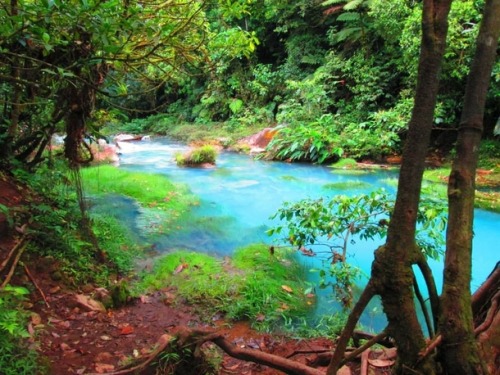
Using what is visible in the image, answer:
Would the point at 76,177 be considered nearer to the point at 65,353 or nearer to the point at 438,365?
the point at 65,353

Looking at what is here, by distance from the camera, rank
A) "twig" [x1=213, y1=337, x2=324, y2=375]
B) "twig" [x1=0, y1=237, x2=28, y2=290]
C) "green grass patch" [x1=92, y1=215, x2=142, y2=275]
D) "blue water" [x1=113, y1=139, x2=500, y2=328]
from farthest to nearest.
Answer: "blue water" [x1=113, y1=139, x2=500, y2=328], "green grass patch" [x1=92, y1=215, x2=142, y2=275], "twig" [x1=0, y1=237, x2=28, y2=290], "twig" [x1=213, y1=337, x2=324, y2=375]

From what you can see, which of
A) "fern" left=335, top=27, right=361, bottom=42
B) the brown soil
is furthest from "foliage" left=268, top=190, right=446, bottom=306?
"fern" left=335, top=27, right=361, bottom=42

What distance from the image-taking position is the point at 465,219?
4.64 feet

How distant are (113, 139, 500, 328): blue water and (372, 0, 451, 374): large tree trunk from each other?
250 centimetres

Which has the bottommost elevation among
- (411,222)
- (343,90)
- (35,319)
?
(35,319)

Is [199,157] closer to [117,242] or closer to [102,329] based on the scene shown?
[117,242]

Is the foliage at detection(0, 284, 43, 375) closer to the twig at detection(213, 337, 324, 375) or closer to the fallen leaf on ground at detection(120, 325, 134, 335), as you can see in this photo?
the fallen leaf on ground at detection(120, 325, 134, 335)

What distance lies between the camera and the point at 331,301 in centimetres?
406

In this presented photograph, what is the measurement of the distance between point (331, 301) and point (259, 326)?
0.98 metres

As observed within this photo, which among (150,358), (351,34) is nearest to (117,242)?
(150,358)

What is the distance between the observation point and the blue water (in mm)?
5328

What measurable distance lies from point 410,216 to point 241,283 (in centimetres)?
299

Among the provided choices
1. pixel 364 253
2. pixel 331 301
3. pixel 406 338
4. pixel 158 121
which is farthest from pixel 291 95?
pixel 406 338

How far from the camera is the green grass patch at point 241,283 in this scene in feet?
12.0
